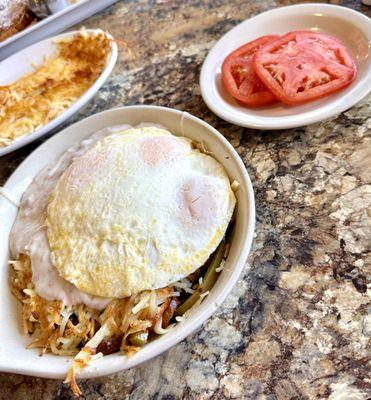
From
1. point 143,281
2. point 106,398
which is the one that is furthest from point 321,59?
point 106,398

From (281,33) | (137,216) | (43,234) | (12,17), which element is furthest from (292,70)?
(12,17)

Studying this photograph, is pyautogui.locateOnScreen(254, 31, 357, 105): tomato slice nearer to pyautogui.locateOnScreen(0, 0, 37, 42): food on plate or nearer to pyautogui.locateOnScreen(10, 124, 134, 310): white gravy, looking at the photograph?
pyautogui.locateOnScreen(10, 124, 134, 310): white gravy

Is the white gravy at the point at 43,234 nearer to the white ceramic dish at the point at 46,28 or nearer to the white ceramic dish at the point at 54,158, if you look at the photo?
the white ceramic dish at the point at 54,158

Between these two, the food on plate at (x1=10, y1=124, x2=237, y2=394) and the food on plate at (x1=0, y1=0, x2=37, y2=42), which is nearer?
the food on plate at (x1=10, y1=124, x2=237, y2=394)

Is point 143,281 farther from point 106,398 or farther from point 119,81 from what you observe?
point 119,81

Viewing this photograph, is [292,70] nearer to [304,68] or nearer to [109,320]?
[304,68]

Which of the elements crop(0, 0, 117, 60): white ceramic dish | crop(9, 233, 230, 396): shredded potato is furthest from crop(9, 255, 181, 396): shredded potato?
crop(0, 0, 117, 60): white ceramic dish

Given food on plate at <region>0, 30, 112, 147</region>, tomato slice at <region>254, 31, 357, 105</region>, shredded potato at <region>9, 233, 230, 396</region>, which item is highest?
food on plate at <region>0, 30, 112, 147</region>
